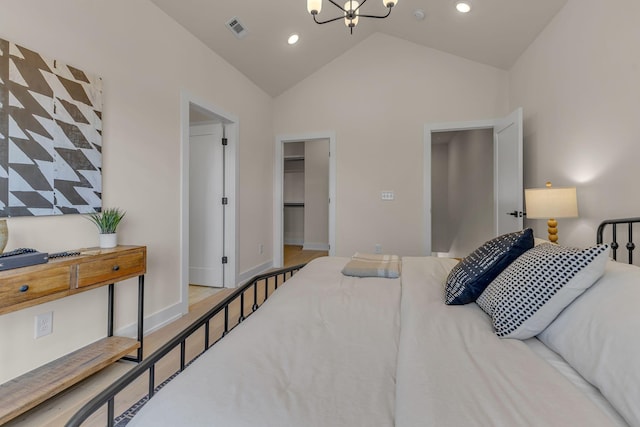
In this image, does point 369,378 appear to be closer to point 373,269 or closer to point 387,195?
point 373,269

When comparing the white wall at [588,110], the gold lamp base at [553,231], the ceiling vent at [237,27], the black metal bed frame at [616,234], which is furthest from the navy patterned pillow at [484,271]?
the ceiling vent at [237,27]

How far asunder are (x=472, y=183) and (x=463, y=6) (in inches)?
123

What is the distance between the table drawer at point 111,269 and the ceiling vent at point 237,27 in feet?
7.75

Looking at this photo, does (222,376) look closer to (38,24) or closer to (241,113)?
(38,24)

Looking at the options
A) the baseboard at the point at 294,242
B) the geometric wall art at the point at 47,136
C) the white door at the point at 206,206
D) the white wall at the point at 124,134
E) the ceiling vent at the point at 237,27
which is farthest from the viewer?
the baseboard at the point at 294,242

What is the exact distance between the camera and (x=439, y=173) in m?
7.11

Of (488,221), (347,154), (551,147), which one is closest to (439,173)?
(488,221)

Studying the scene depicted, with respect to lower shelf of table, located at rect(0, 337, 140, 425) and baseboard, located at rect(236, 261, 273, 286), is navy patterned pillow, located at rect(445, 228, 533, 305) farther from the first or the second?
baseboard, located at rect(236, 261, 273, 286)

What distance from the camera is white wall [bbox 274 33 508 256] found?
400 centimetres

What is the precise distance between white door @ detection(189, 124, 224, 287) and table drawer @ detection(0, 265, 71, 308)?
2.17 meters

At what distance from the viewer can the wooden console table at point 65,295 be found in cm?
136

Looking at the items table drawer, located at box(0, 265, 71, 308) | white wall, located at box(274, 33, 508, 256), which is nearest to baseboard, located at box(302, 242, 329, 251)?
white wall, located at box(274, 33, 508, 256)

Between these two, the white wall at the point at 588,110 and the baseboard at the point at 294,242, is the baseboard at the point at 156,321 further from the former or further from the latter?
the baseboard at the point at 294,242

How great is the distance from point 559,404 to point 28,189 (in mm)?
2401
